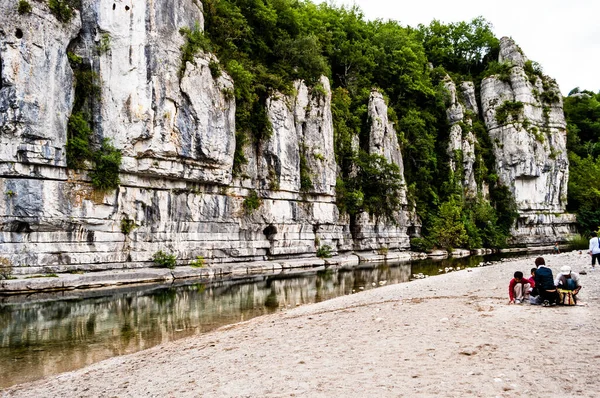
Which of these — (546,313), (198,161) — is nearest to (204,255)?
(198,161)

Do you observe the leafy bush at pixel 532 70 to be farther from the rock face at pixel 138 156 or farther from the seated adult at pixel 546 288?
the seated adult at pixel 546 288

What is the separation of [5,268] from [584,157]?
78.2 meters

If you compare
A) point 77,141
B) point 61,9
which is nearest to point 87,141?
point 77,141

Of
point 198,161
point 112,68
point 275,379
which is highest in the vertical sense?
point 112,68

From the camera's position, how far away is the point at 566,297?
418 inches

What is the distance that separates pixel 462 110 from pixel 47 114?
52.6 metres

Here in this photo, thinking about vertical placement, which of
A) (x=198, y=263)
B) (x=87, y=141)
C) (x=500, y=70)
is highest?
(x=500, y=70)

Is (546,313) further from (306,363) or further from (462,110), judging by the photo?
(462,110)

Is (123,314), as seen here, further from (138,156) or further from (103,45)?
(103,45)

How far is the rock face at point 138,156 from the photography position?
24.0 m

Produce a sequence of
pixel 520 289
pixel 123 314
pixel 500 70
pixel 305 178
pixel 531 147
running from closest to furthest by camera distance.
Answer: pixel 520 289 < pixel 123 314 < pixel 305 178 < pixel 531 147 < pixel 500 70

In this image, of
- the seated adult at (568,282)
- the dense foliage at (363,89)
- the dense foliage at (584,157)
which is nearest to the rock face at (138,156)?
the dense foliage at (363,89)

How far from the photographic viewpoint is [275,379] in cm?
663

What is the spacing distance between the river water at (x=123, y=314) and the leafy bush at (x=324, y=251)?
39.5 feet
